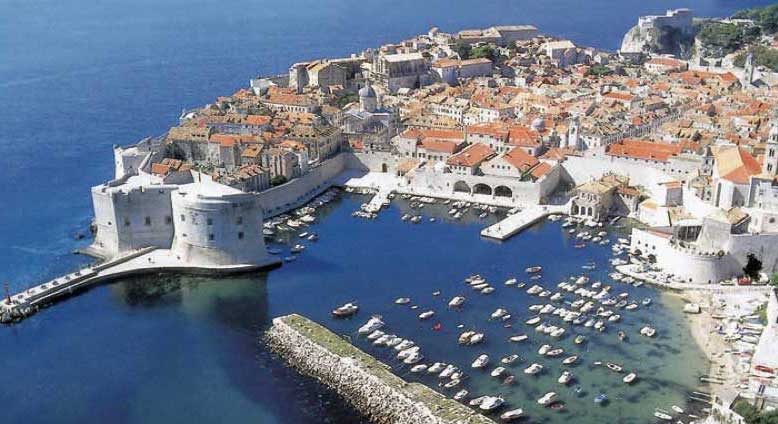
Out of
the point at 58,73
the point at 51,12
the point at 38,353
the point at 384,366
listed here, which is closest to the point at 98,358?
the point at 38,353

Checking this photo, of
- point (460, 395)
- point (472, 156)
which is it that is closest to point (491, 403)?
point (460, 395)

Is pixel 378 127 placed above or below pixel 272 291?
above

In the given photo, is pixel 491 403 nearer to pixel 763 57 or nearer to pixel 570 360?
pixel 570 360

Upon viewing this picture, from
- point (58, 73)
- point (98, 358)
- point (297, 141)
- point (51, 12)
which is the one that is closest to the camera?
point (98, 358)

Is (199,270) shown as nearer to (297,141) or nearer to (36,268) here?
(36,268)

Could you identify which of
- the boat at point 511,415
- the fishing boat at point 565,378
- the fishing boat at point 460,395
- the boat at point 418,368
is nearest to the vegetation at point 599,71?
the fishing boat at point 565,378

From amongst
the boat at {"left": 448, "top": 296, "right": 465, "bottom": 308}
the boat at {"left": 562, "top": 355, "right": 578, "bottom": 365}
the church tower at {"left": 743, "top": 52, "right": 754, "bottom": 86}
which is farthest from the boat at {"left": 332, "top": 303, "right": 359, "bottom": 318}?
the church tower at {"left": 743, "top": 52, "right": 754, "bottom": 86}

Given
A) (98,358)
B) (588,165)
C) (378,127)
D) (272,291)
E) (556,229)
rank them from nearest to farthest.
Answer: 1. (98,358)
2. (272,291)
3. (556,229)
4. (588,165)
5. (378,127)
